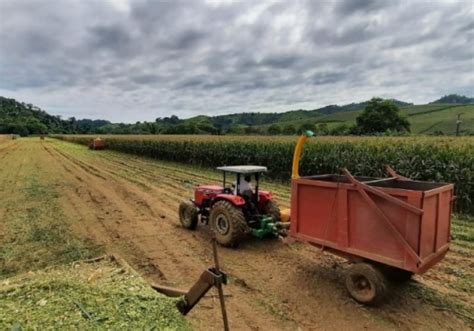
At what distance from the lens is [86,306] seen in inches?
138

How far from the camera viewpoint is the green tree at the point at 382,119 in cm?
5166

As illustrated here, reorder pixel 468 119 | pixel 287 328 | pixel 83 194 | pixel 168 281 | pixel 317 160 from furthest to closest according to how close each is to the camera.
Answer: pixel 468 119 < pixel 317 160 < pixel 83 194 < pixel 168 281 < pixel 287 328

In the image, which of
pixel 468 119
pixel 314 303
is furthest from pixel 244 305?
pixel 468 119

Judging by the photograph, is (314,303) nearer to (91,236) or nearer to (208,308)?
(208,308)

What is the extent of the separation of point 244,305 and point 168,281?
50.9 inches

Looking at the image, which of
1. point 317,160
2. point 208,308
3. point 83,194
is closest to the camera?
point 208,308

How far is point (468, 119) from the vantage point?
5059 centimetres

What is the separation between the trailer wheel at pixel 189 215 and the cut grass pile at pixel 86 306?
3.50 metres

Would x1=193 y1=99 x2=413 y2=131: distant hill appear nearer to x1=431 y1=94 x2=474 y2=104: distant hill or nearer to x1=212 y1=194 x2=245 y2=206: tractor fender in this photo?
x1=431 y1=94 x2=474 y2=104: distant hill

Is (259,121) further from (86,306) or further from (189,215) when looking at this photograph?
(86,306)

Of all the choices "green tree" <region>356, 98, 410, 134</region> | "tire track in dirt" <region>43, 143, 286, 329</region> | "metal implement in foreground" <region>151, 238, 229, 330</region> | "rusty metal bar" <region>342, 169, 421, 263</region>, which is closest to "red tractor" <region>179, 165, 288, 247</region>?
"tire track in dirt" <region>43, 143, 286, 329</region>

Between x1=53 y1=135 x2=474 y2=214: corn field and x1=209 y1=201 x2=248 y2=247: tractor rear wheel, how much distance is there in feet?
22.5

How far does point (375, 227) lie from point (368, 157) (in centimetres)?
900

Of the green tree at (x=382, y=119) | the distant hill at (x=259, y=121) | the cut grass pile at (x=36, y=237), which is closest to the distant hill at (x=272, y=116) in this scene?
the distant hill at (x=259, y=121)
